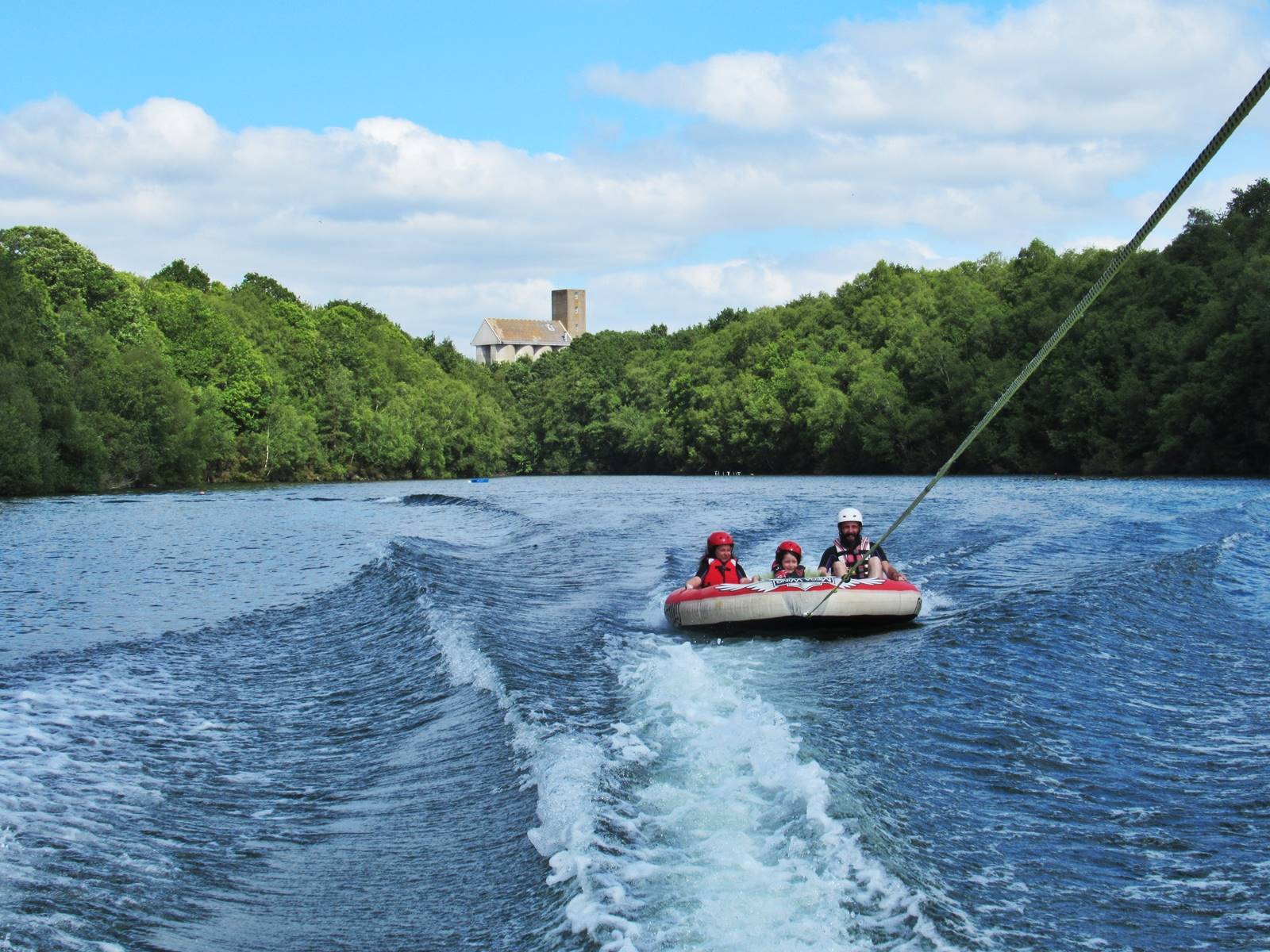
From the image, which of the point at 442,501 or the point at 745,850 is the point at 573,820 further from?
the point at 442,501

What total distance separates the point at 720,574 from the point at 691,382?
88479 millimetres

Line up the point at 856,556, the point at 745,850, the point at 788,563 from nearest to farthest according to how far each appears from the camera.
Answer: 1. the point at 745,850
2. the point at 788,563
3. the point at 856,556

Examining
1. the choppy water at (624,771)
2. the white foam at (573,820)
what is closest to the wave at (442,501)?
the choppy water at (624,771)

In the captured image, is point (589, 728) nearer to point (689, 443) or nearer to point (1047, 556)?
point (1047, 556)

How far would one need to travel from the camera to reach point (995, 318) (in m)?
76.2

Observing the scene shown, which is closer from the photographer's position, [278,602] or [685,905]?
[685,905]

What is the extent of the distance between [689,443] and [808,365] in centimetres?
1314

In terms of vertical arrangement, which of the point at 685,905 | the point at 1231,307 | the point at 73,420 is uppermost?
the point at 1231,307

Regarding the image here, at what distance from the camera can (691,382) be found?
103188 mm

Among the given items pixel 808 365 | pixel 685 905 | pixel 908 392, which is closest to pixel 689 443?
pixel 808 365

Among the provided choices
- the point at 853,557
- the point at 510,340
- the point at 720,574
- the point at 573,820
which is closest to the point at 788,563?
the point at 720,574

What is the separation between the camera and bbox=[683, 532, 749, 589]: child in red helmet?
15.2m

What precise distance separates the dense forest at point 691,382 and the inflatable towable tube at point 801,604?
41.8m

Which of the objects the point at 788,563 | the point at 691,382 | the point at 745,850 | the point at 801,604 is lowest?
the point at 745,850
